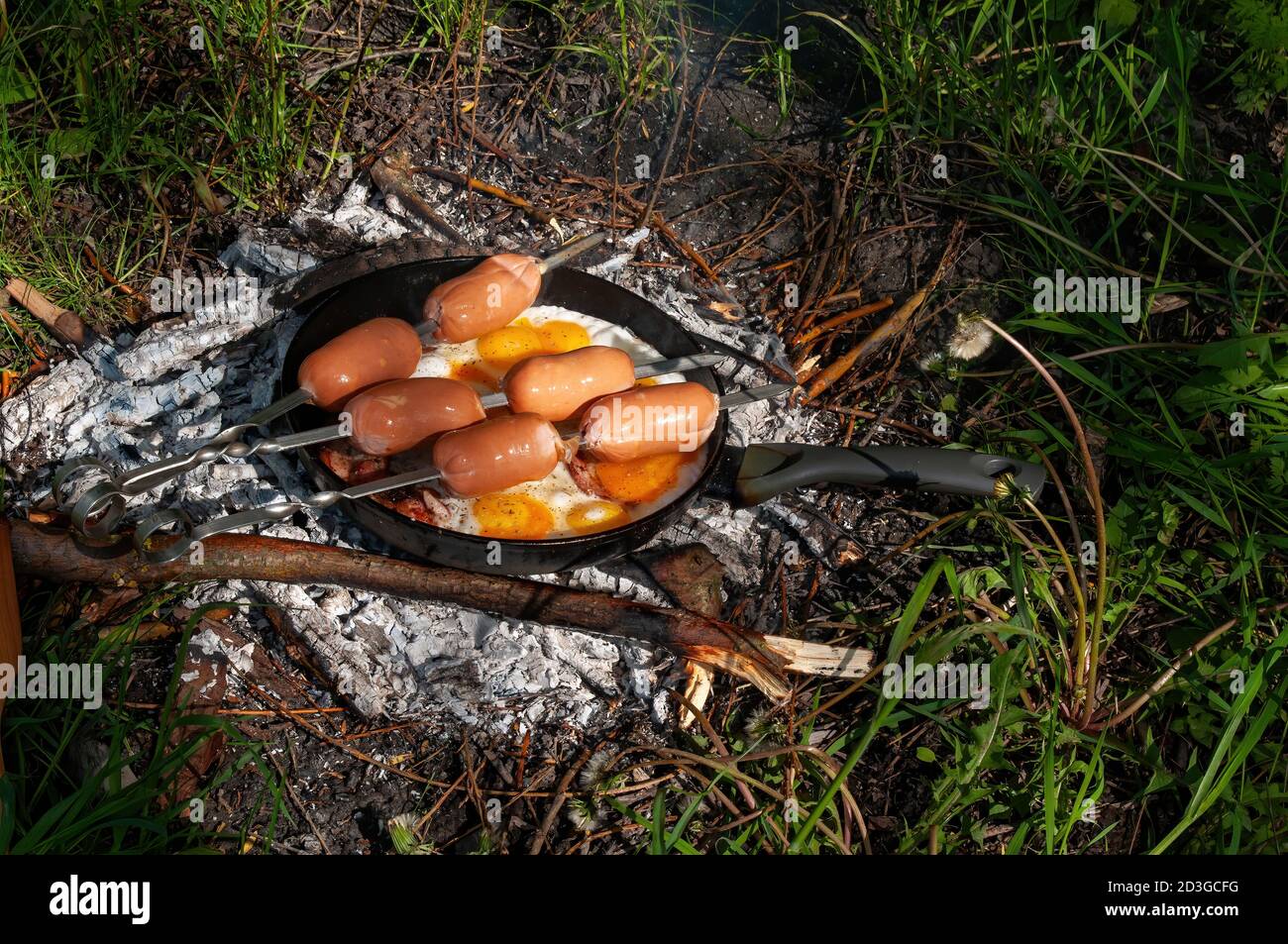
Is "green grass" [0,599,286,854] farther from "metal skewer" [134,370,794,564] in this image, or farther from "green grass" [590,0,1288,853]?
"green grass" [590,0,1288,853]

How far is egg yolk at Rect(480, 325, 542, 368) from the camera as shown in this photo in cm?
320

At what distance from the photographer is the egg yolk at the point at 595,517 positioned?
2.85m

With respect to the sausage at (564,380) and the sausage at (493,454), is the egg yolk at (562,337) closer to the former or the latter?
the sausage at (564,380)

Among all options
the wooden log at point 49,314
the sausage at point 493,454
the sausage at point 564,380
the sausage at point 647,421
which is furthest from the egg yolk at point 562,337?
the wooden log at point 49,314

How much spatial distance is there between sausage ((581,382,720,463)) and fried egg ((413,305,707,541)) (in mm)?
78

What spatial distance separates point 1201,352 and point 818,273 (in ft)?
4.35

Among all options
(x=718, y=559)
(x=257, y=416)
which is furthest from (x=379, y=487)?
(x=718, y=559)

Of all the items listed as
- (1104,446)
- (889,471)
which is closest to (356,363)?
(889,471)

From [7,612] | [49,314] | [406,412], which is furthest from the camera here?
[49,314]

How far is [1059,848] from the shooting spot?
2.61 meters

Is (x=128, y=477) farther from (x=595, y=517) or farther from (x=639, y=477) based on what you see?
(x=639, y=477)

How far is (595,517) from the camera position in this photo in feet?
9.45

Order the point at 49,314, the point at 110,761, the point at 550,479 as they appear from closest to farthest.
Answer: the point at 110,761 → the point at 550,479 → the point at 49,314

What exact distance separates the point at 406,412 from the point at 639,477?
0.69 metres
